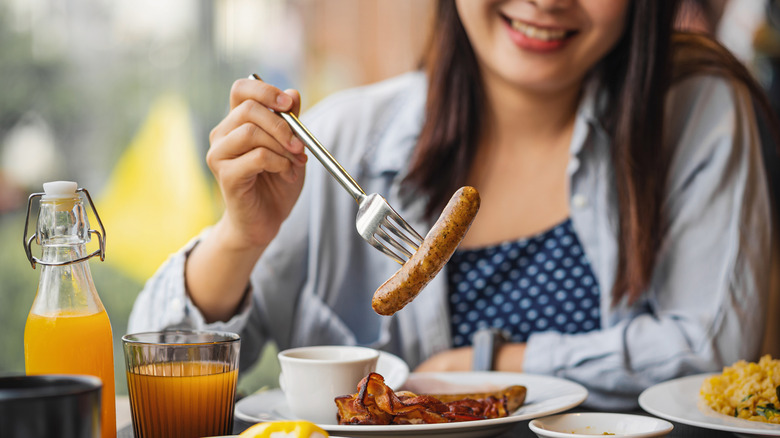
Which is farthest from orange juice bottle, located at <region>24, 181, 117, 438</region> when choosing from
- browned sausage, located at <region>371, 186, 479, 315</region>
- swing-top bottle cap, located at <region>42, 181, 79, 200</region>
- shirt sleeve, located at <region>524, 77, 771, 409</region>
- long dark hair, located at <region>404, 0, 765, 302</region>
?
long dark hair, located at <region>404, 0, 765, 302</region>

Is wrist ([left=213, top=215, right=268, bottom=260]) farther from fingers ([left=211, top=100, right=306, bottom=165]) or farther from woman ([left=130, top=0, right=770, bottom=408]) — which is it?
fingers ([left=211, top=100, right=306, bottom=165])

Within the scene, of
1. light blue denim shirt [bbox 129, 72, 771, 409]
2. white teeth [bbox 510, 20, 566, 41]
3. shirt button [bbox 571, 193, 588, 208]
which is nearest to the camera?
light blue denim shirt [bbox 129, 72, 771, 409]

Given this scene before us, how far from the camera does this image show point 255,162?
1.06 m

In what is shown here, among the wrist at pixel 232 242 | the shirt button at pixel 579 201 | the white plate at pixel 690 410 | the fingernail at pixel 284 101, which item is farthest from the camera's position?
the shirt button at pixel 579 201

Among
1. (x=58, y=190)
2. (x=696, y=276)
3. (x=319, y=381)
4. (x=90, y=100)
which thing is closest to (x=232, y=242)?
(x=319, y=381)

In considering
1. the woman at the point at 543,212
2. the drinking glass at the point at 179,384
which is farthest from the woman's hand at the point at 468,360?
the drinking glass at the point at 179,384

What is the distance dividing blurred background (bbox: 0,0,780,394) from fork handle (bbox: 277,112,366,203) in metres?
1.91

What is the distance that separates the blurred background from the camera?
2828mm

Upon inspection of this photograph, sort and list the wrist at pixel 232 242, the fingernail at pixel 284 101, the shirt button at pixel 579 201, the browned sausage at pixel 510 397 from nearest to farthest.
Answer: the browned sausage at pixel 510 397
the fingernail at pixel 284 101
the wrist at pixel 232 242
the shirt button at pixel 579 201

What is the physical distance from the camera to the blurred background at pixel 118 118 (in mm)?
2828

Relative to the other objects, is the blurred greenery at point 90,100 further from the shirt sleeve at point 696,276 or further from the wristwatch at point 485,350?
the shirt sleeve at point 696,276

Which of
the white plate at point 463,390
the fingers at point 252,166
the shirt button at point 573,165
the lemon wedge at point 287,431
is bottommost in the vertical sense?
the white plate at point 463,390

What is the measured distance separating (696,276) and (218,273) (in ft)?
3.32

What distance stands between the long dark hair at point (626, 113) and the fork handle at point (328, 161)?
26.6 inches
